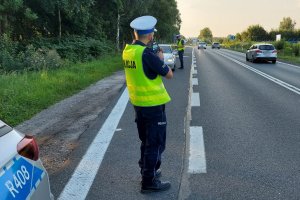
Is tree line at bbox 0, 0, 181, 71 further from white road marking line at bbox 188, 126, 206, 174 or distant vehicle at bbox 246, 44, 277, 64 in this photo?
white road marking line at bbox 188, 126, 206, 174

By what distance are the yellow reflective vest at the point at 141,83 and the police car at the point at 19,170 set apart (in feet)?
5.35

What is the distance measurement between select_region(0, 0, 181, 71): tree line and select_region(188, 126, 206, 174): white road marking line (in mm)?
11539

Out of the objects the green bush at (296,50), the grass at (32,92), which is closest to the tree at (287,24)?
the green bush at (296,50)

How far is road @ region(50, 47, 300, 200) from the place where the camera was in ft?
14.2

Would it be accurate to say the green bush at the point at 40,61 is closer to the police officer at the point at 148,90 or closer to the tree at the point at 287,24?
the police officer at the point at 148,90

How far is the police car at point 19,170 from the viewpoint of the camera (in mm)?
2230

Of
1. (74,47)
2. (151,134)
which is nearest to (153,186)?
(151,134)

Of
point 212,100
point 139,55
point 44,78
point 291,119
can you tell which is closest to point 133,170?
point 139,55

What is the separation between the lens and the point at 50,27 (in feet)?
92.6


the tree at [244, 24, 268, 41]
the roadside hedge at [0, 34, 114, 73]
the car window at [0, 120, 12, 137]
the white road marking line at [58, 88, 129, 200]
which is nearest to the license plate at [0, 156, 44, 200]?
the car window at [0, 120, 12, 137]

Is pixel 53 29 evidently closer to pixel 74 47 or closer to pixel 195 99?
pixel 74 47

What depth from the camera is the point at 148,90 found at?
4160mm

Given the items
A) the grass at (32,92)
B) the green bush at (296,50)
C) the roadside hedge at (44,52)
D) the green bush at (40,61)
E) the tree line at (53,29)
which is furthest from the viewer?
the green bush at (296,50)

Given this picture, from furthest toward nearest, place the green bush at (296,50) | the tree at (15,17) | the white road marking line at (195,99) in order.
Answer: the green bush at (296,50) → the tree at (15,17) → the white road marking line at (195,99)
